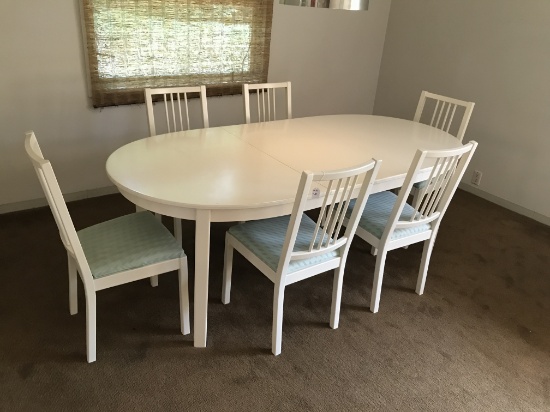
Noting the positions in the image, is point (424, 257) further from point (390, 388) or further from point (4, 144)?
point (4, 144)

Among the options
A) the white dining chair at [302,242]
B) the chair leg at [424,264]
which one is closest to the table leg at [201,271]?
the white dining chair at [302,242]

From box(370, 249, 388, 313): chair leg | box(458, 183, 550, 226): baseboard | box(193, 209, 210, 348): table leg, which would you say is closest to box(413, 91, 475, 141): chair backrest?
box(458, 183, 550, 226): baseboard

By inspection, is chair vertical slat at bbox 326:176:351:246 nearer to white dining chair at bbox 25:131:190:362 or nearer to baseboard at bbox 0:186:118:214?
white dining chair at bbox 25:131:190:362

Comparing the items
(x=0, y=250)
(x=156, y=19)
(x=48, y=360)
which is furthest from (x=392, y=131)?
(x=0, y=250)

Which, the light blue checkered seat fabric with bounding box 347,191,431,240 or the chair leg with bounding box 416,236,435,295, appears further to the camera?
the chair leg with bounding box 416,236,435,295

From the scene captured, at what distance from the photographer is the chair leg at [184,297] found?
186 centimetres

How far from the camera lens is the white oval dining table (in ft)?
5.53

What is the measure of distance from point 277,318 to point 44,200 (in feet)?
6.65

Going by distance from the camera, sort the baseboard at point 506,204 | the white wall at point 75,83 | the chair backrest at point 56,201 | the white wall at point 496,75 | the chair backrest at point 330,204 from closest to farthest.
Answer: the chair backrest at point 56,201
the chair backrest at point 330,204
the white wall at point 75,83
the white wall at point 496,75
the baseboard at point 506,204

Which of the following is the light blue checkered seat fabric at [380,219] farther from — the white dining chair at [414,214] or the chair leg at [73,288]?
the chair leg at [73,288]

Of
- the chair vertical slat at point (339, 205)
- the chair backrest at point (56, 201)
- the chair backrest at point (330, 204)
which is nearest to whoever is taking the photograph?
the chair backrest at point (56, 201)

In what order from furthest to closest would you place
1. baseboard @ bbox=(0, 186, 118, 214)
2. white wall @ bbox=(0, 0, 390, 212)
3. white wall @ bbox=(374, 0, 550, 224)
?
white wall @ bbox=(374, 0, 550, 224)
baseboard @ bbox=(0, 186, 118, 214)
white wall @ bbox=(0, 0, 390, 212)

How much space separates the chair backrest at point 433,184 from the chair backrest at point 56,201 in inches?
51.8

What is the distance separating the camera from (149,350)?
6.26 feet
